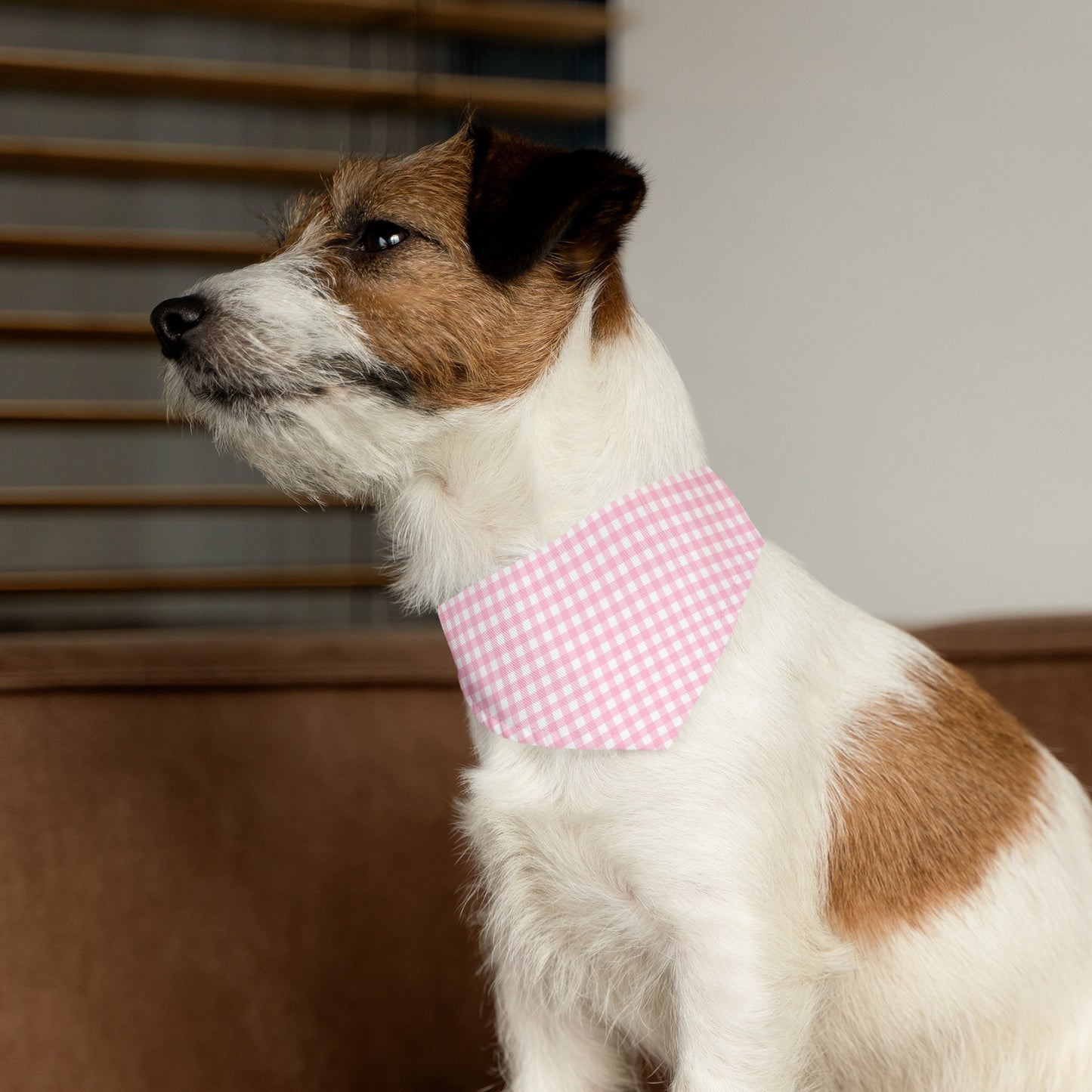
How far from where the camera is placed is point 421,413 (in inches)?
40.4

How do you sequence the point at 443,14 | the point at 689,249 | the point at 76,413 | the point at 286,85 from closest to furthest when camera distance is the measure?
the point at 689,249 < the point at 443,14 < the point at 286,85 < the point at 76,413

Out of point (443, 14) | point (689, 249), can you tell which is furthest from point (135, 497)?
point (689, 249)

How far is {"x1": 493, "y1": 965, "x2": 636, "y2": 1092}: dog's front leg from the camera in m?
1.18

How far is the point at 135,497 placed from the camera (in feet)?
12.4

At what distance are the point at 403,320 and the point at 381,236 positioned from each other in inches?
4.3

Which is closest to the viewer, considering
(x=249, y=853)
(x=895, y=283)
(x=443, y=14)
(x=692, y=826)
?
(x=692, y=826)

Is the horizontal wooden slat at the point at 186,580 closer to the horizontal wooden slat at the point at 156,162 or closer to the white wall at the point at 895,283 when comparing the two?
the horizontal wooden slat at the point at 156,162

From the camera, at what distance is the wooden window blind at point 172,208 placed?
11.8 feet

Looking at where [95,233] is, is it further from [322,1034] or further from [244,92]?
[322,1034]

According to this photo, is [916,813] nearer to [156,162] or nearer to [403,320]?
[403,320]

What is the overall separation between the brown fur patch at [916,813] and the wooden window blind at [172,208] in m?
2.72

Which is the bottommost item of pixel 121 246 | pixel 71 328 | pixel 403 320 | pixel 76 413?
pixel 76 413

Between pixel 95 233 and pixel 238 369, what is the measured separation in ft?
10.2

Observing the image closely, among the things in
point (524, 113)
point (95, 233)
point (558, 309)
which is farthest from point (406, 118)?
point (558, 309)
